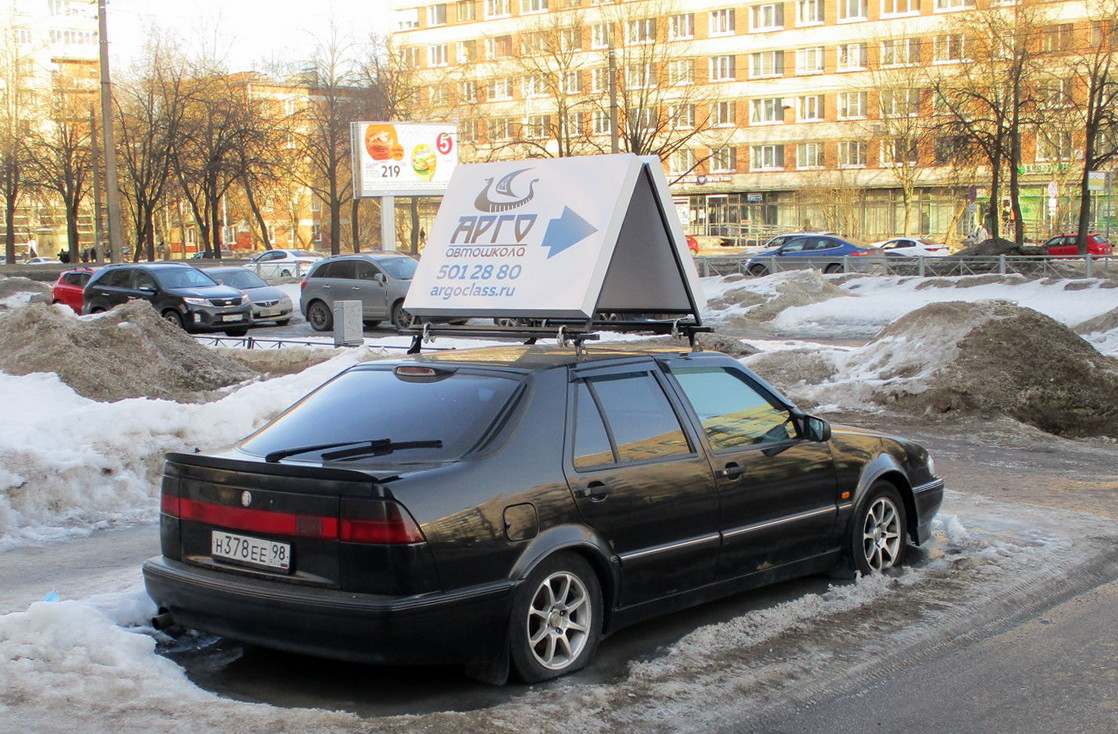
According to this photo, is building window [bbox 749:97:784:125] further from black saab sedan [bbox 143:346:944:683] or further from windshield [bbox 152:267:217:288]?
black saab sedan [bbox 143:346:944:683]

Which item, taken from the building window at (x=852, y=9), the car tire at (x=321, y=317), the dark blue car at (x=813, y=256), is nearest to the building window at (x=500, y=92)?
the building window at (x=852, y=9)

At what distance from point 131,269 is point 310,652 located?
24.7 meters

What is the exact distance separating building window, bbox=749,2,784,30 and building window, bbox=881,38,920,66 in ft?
26.2

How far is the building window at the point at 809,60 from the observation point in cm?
7288

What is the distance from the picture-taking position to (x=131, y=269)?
88.9ft

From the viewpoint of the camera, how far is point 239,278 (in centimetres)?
3008

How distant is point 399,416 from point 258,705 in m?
1.31

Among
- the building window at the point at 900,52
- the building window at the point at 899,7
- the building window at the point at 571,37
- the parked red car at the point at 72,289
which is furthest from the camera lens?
the building window at the point at 899,7

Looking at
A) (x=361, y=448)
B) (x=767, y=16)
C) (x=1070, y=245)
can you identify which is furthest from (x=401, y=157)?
(x=767, y=16)

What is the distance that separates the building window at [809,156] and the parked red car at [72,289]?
52279 millimetres

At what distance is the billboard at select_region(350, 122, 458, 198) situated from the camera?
125ft

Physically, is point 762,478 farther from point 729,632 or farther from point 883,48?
point 883,48

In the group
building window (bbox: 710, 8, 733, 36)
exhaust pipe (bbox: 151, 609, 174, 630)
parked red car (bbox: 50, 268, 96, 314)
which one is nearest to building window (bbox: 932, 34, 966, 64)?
building window (bbox: 710, 8, 733, 36)

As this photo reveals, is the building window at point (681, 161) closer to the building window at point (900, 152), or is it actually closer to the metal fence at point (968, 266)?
the building window at point (900, 152)
